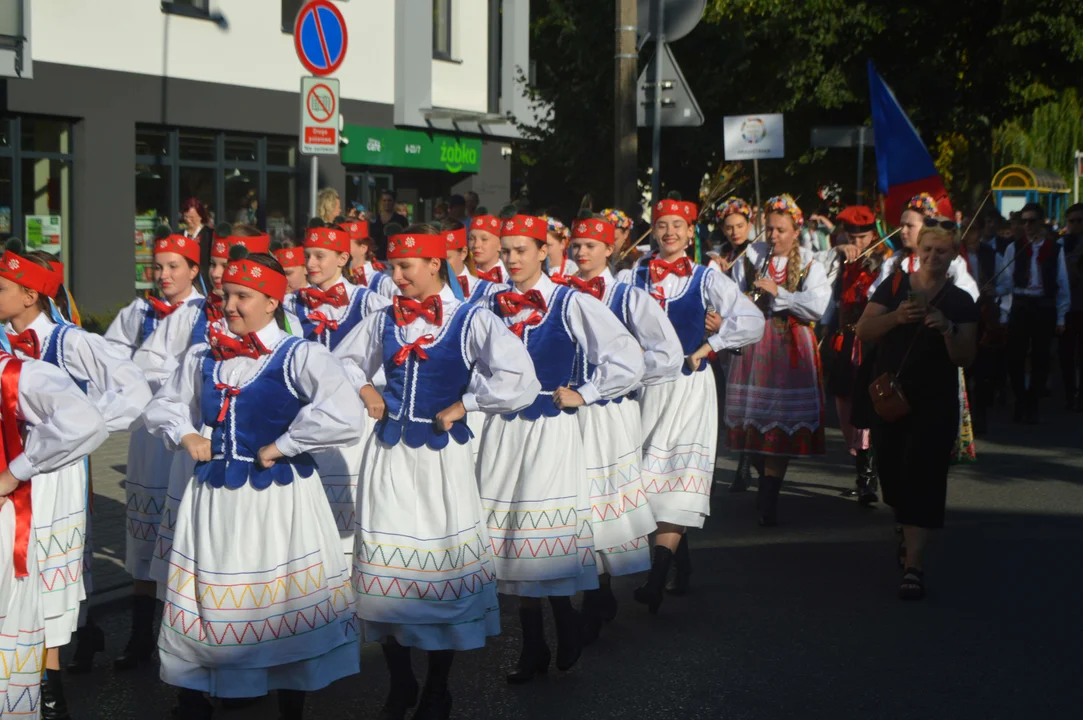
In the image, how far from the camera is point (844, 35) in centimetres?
2548

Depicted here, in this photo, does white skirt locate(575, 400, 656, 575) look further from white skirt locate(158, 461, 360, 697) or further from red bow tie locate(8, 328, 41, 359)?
red bow tie locate(8, 328, 41, 359)

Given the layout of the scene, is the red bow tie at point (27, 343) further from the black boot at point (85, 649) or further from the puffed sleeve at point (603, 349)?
the puffed sleeve at point (603, 349)

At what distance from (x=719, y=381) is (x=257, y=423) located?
857 cm

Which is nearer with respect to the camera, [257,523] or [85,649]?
[257,523]

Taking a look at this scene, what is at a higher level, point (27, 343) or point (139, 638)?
point (27, 343)

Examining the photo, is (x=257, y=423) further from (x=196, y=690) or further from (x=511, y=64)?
(x=511, y=64)

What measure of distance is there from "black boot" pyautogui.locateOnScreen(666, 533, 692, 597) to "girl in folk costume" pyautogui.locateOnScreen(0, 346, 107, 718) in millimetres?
3819

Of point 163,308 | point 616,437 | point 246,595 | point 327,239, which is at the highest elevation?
point 327,239

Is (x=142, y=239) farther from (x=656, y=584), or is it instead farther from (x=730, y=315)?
(x=656, y=584)

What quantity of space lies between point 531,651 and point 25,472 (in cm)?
251

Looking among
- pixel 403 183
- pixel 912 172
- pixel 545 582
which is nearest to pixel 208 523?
pixel 545 582

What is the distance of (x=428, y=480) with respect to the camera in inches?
213

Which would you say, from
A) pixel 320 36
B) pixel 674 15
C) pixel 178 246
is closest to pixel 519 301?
pixel 178 246

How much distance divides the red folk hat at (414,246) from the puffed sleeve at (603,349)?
2.81ft
